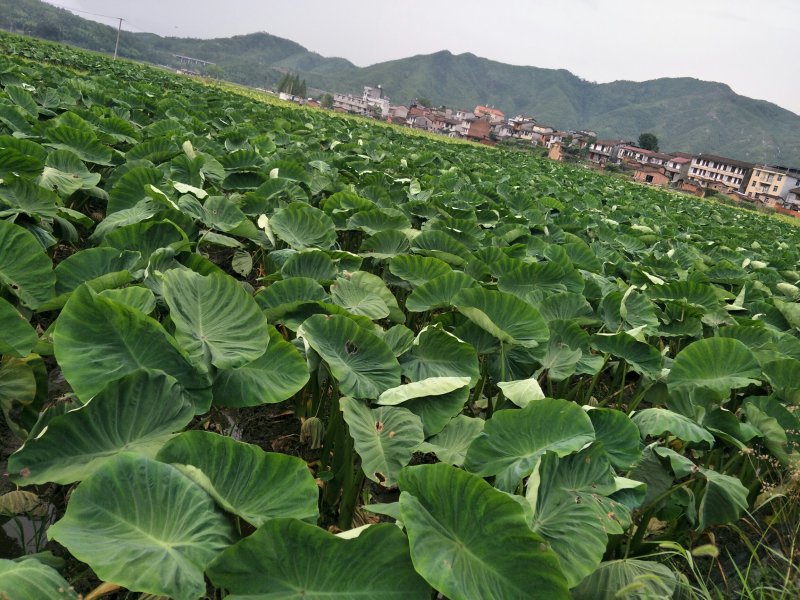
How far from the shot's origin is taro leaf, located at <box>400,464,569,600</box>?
2.84 feet

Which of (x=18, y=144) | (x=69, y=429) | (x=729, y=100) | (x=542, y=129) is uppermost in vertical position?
(x=729, y=100)

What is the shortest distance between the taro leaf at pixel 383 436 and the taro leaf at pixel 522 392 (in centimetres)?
34

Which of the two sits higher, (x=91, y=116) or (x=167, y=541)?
(x=91, y=116)

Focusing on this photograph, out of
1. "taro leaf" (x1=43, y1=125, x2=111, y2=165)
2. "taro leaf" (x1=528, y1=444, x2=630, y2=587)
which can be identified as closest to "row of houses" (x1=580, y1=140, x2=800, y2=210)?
"taro leaf" (x1=43, y1=125, x2=111, y2=165)

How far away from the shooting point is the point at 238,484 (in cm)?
96

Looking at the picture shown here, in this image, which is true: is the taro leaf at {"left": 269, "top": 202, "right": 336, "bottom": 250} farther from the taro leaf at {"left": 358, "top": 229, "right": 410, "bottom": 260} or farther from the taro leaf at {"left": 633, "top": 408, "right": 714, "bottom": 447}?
the taro leaf at {"left": 633, "top": 408, "right": 714, "bottom": 447}

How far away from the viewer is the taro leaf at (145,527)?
0.75 metres

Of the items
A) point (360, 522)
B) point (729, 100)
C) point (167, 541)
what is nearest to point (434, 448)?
point (360, 522)

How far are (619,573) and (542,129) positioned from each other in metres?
78.9

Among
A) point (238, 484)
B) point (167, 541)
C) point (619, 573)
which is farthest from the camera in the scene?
point (619, 573)

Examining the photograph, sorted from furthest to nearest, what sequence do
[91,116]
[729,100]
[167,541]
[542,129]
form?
[729,100] < [542,129] < [91,116] < [167,541]

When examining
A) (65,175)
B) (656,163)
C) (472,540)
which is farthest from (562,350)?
(656,163)

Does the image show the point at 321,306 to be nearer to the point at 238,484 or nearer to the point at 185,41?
the point at 238,484

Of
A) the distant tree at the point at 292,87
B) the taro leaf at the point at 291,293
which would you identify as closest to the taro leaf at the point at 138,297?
the taro leaf at the point at 291,293
